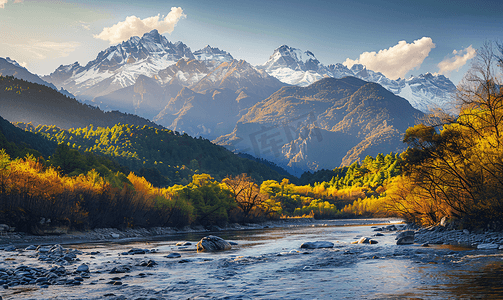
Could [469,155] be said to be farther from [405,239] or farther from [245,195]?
[245,195]

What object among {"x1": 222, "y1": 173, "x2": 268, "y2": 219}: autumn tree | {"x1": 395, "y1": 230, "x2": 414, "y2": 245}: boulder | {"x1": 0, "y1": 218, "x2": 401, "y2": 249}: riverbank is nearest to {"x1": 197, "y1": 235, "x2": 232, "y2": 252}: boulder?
{"x1": 395, "y1": 230, "x2": 414, "y2": 245}: boulder

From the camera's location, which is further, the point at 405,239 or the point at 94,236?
the point at 94,236

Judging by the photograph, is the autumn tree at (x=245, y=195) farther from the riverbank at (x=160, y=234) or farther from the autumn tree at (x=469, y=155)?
the autumn tree at (x=469, y=155)

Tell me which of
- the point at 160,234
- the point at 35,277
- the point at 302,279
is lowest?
the point at 160,234

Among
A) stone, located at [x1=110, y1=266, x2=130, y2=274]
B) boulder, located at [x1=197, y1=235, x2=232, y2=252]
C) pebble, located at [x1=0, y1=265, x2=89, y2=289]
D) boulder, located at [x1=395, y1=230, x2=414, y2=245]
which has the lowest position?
boulder, located at [x1=395, y1=230, x2=414, y2=245]

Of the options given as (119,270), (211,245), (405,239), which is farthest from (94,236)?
(405,239)

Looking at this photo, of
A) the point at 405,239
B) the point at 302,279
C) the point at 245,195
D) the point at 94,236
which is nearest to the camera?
the point at 302,279

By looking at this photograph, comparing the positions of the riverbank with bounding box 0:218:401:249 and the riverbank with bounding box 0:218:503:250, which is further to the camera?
the riverbank with bounding box 0:218:401:249

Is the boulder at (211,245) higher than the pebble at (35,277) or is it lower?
lower

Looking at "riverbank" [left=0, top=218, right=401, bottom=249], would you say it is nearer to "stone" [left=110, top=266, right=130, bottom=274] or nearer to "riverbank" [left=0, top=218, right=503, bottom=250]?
"riverbank" [left=0, top=218, right=503, bottom=250]

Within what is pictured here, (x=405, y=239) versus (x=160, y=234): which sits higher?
(x=405, y=239)

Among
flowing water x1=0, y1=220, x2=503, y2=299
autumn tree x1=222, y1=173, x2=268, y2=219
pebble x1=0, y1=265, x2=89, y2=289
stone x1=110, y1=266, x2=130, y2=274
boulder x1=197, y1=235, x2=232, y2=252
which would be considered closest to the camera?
flowing water x1=0, y1=220, x2=503, y2=299

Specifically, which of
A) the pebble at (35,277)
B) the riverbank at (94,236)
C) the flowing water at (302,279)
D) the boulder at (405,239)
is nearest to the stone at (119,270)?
the flowing water at (302,279)

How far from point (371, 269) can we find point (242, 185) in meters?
90.8
